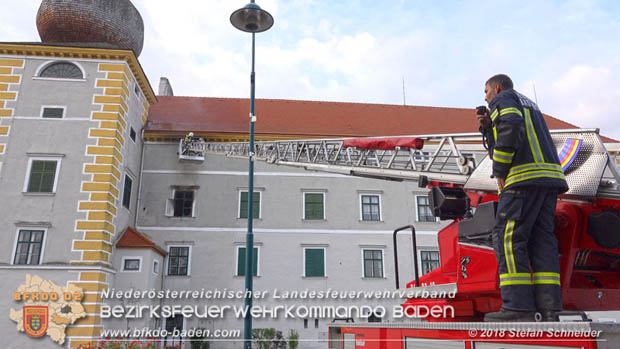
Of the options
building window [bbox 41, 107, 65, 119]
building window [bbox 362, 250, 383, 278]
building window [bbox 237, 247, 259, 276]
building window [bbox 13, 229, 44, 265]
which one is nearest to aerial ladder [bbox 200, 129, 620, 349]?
building window [bbox 13, 229, 44, 265]

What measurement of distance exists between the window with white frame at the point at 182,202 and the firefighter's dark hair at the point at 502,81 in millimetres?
19558

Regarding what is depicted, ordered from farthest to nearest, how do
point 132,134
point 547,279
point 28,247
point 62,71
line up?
point 132,134, point 62,71, point 28,247, point 547,279

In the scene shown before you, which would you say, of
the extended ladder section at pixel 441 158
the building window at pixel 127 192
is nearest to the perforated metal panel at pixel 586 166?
the extended ladder section at pixel 441 158

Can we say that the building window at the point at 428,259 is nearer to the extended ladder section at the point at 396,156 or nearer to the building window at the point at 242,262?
the building window at the point at 242,262

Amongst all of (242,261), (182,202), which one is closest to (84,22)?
(182,202)

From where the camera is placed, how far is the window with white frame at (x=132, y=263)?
1836cm

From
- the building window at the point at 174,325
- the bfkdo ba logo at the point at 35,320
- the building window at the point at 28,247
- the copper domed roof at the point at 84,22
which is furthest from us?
the building window at the point at 174,325

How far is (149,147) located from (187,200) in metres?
3.46

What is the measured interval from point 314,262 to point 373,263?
2.95m

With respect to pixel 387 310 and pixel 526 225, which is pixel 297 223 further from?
pixel 526 225

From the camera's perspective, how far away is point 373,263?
21969mm

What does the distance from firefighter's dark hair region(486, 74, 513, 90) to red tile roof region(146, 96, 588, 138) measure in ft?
64.2

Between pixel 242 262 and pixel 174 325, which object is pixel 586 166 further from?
pixel 174 325

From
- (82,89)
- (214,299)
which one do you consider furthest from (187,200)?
(82,89)
